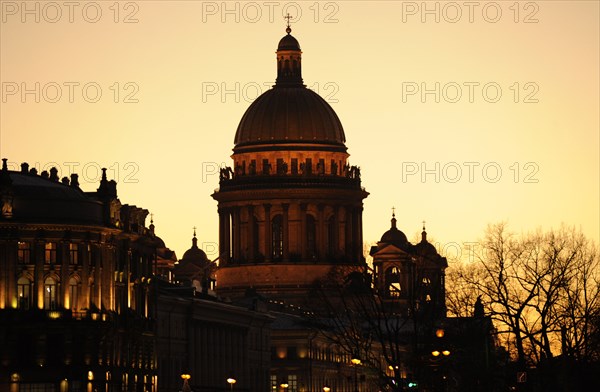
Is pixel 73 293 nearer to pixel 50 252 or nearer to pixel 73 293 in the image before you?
pixel 73 293

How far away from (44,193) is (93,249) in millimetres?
6380

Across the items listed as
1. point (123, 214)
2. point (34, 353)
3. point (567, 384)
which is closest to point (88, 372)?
point (34, 353)

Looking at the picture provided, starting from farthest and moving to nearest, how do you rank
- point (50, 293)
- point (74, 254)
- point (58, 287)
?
point (74, 254) → point (58, 287) → point (50, 293)

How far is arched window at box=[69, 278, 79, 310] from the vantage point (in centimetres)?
17988

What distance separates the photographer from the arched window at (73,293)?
180 metres

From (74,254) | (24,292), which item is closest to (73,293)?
(74,254)

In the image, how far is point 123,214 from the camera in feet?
631

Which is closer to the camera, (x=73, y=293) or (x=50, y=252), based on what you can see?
(x=50, y=252)

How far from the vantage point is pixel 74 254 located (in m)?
182

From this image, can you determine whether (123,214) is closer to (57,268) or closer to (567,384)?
(57,268)

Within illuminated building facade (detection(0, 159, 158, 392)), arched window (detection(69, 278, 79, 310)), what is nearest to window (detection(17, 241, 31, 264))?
illuminated building facade (detection(0, 159, 158, 392))


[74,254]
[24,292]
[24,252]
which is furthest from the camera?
[74,254]

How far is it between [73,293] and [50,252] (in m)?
3.12

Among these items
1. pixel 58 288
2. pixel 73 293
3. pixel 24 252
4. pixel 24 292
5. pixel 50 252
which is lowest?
pixel 24 292
